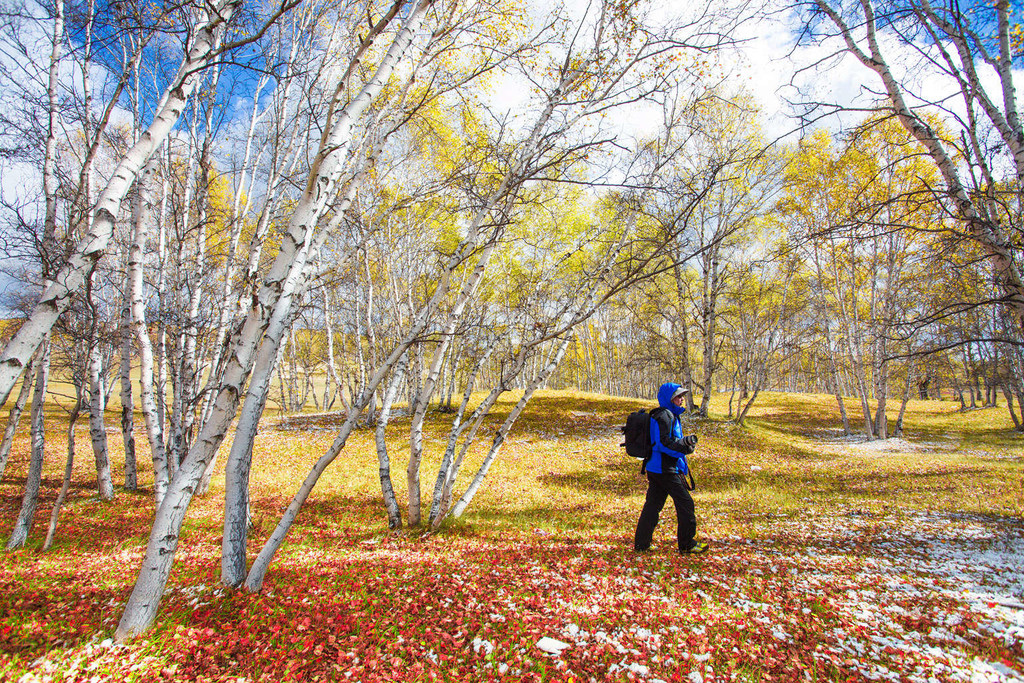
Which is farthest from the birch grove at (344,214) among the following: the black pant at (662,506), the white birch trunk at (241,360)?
the black pant at (662,506)

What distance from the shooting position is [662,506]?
212 inches

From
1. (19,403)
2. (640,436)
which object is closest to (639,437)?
(640,436)

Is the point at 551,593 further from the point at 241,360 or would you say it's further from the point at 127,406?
the point at 127,406

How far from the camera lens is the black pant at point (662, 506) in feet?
17.0

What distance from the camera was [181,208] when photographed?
7184 mm

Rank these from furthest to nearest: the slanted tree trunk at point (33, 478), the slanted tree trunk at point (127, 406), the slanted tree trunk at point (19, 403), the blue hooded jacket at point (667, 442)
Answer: the slanted tree trunk at point (127, 406), the slanted tree trunk at point (33, 478), the slanted tree trunk at point (19, 403), the blue hooded jacket at point (667, 442)

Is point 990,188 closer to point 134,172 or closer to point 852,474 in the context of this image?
point 134,172

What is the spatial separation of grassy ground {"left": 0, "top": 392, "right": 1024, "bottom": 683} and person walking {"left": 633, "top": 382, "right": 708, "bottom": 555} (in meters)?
0.35

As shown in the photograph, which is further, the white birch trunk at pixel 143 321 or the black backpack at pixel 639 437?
the white birch trunk at pixel 143 321

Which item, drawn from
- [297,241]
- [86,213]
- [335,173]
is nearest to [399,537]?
[297,241]

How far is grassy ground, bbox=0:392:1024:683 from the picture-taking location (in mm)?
2957

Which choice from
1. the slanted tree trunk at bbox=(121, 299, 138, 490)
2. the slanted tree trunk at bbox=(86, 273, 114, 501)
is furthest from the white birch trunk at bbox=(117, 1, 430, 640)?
the slanted tree trunk at bbox=(86, 273, 114, 501)

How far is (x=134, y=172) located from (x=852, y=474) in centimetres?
1569

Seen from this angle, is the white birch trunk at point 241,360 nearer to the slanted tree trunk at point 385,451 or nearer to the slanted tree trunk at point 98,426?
the slanted tree trunk at point 385,451
